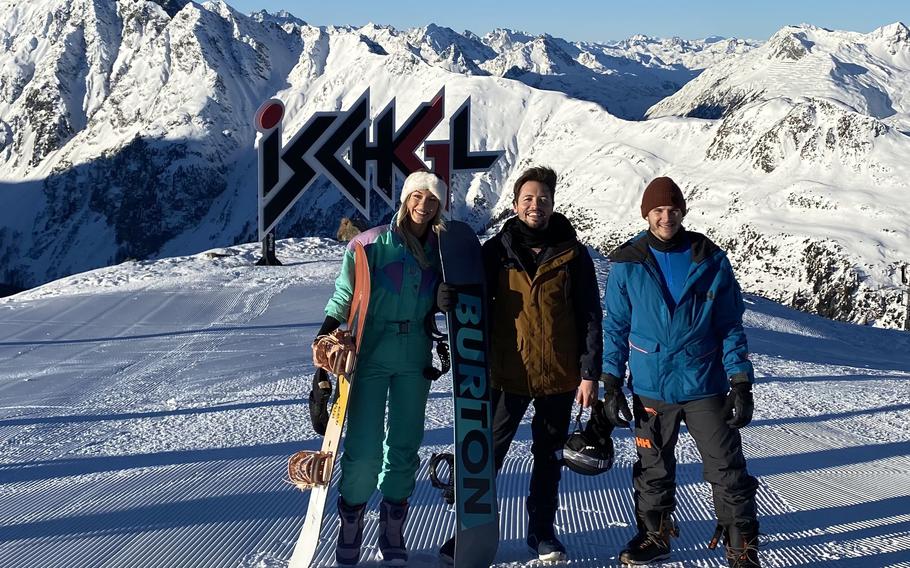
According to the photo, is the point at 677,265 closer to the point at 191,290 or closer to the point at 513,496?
the point at 513,496

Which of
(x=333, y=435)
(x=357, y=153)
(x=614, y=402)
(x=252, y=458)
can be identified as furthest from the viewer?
(x=357, y=153)

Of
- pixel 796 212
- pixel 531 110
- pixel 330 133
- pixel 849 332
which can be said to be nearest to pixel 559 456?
pixel 330 133

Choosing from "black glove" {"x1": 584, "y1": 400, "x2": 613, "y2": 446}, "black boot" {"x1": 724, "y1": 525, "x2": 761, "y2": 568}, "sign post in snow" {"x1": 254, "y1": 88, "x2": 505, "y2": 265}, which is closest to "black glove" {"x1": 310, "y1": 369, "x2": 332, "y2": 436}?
"black glove" {"x1": 584, "y1": 400, "x2": 613, "y2": 446}

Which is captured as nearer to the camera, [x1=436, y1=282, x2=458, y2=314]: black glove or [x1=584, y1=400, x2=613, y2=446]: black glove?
[x1=436, y1=282, x2=458, y2=314]: black glove

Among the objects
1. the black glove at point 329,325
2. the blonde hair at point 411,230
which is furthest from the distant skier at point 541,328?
the black glove at point 329,325

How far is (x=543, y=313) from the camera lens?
4.36 meters

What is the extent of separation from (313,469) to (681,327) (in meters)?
1.99

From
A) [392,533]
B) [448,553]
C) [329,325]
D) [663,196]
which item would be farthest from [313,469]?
[663,196]

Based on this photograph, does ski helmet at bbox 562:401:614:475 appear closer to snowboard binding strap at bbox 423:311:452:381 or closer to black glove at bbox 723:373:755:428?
black glove at bbox 723:373:755:428

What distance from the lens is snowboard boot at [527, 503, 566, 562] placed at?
4457 mm

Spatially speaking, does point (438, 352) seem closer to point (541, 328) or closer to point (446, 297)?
point (446, 297)

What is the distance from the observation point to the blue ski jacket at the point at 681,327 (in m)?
4.23

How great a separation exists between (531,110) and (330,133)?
510 feet

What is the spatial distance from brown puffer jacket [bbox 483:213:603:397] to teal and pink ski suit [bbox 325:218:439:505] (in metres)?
0.38
